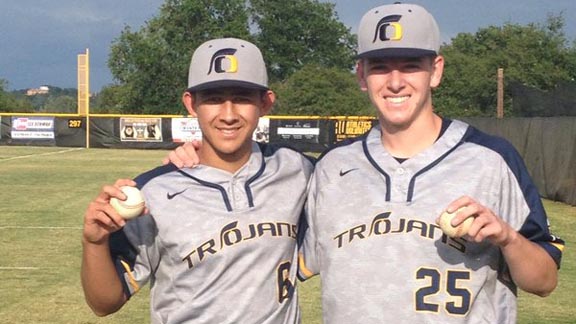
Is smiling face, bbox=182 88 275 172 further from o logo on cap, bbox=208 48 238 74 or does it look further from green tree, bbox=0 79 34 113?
green tree, bbox=0 79 34 113

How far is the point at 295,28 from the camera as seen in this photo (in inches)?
3155

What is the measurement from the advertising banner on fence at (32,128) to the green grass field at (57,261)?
19.0 m

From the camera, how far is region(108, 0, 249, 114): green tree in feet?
223

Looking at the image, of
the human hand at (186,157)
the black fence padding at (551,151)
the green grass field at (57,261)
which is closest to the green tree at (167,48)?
the green grass field at (57,261)

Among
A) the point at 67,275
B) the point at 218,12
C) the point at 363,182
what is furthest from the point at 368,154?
the point at 218,12

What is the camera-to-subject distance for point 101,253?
3.21m

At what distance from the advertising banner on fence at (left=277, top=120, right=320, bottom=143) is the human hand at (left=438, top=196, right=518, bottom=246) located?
36.6 meters

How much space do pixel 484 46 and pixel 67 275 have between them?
59577 mm

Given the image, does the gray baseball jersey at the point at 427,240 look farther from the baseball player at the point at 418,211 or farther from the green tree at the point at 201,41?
the green tree at the point at 201,41

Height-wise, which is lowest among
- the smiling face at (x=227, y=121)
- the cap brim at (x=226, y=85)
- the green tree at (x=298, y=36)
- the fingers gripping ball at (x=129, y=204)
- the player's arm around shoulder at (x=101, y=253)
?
the player's arm around shoulder at (x=101, y=253)

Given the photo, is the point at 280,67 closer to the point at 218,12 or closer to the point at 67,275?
the point at 218,12

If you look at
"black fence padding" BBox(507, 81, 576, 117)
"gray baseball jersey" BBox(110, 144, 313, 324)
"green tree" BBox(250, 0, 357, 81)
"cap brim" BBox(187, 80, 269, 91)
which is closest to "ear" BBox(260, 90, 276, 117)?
"cap brim" BBox(187, 80, 269, 91)

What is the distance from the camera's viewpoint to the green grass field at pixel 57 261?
25.2 ft

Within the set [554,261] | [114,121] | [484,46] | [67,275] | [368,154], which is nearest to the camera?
[554,261]
